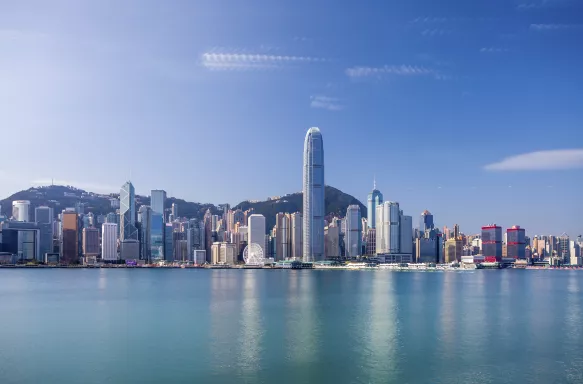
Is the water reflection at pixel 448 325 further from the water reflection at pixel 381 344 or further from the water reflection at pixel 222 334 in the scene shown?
the water reflection at pixel 222 334

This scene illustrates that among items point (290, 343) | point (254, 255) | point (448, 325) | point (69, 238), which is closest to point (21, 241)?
point (69, 238)

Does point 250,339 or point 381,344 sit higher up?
point 250,339

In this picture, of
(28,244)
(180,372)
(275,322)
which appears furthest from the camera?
(28,244)

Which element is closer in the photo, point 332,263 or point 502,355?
point 502,355

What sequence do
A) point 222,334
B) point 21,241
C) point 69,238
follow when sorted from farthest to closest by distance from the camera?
point 21,241, point 69,238, point 222,334

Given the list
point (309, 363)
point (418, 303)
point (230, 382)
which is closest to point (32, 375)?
point (230, 382)

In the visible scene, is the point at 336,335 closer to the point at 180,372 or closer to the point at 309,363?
the point at 309,363

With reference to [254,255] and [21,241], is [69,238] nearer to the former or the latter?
[21,241]

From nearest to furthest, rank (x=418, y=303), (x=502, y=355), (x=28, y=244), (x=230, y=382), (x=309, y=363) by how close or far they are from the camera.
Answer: (x=230, y=382) < (x=309, y=363) < (x=502, y=355) < (x=418, y=303) < (x=28, y=244)
